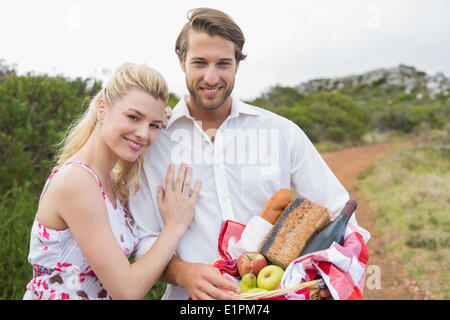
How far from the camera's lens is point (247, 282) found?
71.0 inches

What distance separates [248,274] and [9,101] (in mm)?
4371

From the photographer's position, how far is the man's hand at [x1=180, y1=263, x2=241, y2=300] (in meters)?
1.77

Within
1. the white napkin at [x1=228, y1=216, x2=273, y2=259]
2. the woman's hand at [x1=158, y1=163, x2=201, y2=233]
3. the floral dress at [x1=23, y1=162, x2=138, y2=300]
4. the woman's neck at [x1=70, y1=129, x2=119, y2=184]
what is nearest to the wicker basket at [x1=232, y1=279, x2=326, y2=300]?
the white napkin at [x1=228, y1=216, x2=273, y2=259]

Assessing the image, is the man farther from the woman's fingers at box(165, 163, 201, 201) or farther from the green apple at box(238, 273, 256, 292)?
the green apple at box(238, 273, 256, 292)

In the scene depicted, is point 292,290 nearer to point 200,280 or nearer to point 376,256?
point 200,280

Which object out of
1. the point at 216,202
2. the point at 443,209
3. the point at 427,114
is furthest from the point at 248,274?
the point at 427,114

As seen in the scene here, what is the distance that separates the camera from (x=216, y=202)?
2.33 m

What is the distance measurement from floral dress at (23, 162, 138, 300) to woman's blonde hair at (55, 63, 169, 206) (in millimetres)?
224

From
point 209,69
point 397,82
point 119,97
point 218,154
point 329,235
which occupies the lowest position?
point 329,235

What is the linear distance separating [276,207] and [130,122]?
846 millimetres

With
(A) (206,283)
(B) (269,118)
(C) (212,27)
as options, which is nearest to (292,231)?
(A) (206,283)

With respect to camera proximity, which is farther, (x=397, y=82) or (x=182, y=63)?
(x=397, y=82)

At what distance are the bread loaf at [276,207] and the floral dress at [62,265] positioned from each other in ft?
2.47
